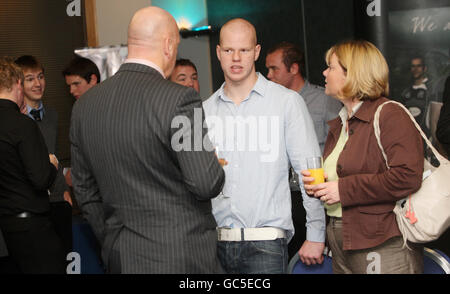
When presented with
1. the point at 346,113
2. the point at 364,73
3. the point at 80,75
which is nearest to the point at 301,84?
the point at 80,75

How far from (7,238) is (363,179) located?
6.03ft

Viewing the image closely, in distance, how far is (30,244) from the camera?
280cm

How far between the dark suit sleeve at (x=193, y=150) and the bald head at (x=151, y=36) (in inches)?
8.5

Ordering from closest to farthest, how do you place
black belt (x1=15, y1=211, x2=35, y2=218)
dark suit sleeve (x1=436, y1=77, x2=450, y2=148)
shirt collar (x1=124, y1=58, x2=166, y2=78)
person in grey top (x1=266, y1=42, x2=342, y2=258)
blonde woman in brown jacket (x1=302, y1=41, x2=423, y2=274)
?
shirt collar (x1=124, y1=58, x2=166, y2=78) < blonde woman in brown jacket (x1=302, y1=41, x2=423, y2=274) < dark suit sleeve (x1=436, y1=77, x2=450, y2=148) < black belt (x1=15, y1=211, x2=35, y2=218) < person in grey top (x1=266, y1=42, x2=342, y2=258)

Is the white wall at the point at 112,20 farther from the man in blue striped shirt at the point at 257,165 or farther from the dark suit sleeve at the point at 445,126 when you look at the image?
the dark suit sleeve at the point at 445,126

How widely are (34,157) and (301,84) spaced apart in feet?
7.27

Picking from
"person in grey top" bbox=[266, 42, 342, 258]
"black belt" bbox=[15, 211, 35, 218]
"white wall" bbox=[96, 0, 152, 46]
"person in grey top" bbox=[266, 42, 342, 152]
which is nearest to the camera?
"black belt" bbox=[15, 211, 35, 218]

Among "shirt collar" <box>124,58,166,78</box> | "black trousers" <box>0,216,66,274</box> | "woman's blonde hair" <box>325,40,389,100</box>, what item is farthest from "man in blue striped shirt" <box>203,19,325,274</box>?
"black trousers" <box>0,216,66,274</box>

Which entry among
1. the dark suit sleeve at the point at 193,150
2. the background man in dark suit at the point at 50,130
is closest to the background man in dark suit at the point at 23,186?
the background man in dark suit at the point at 50,130

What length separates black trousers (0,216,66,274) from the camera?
2.79 metres

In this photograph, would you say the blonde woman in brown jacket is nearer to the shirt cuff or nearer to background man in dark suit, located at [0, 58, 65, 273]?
the shirt cuff

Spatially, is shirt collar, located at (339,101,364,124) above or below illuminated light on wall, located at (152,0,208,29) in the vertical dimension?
below

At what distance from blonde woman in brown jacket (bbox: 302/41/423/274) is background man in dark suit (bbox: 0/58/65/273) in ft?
4.51

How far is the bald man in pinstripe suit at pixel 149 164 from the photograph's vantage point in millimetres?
1723
